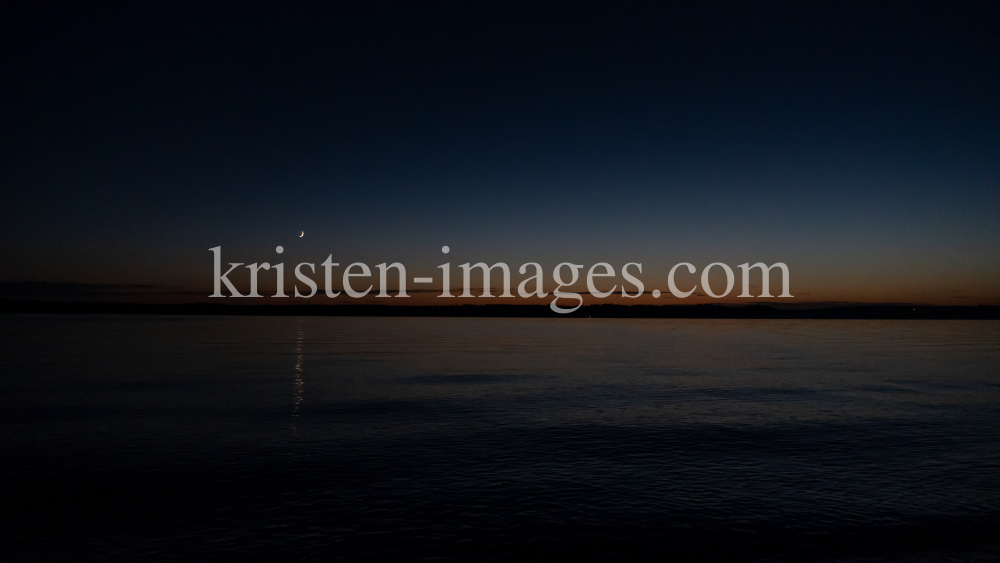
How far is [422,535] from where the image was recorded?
16.8 meters

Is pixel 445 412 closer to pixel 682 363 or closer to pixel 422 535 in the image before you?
pixel 422 535

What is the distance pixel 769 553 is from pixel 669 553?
2.27 metres

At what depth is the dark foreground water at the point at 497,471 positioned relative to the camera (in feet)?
53.9

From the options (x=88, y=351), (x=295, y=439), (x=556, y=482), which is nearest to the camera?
(x=556, y=482)

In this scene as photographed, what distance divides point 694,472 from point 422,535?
1012 cm

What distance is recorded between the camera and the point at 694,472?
2267 centimetres

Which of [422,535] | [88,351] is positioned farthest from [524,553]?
[88,351]

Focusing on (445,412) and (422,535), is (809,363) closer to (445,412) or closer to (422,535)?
(445,412)

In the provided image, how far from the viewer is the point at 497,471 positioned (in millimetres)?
22719

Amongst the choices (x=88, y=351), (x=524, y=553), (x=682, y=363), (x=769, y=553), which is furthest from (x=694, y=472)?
(x=88, y=351)

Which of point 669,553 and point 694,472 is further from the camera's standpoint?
point 694,472

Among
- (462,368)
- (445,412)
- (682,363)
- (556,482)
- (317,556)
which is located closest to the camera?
(317,556)

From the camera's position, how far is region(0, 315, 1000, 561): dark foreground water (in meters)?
16.4

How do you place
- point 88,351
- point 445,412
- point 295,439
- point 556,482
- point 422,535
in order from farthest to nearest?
point 88,351 < point 445,412 < point 295,439 < point 556,482 < point 422,535
